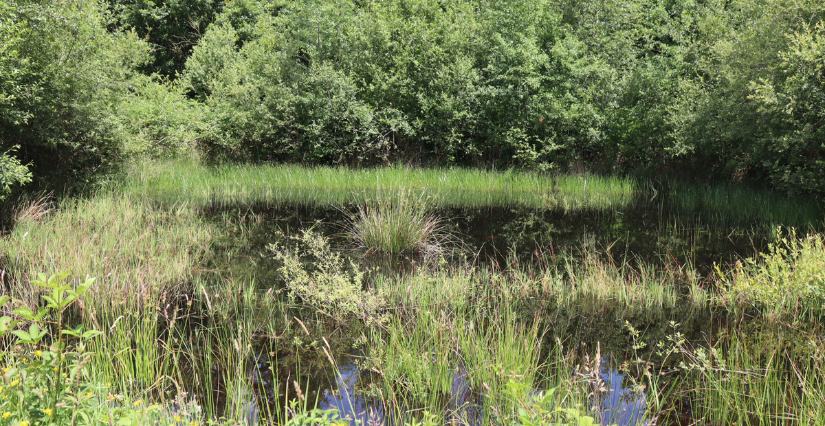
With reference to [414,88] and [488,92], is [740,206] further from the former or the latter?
[414,88]

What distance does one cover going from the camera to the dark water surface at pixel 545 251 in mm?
3309

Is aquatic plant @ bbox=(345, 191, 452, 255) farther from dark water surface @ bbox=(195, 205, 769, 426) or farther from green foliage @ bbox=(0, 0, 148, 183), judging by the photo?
green foliage @ bbox=(0, 0, 148, 183)

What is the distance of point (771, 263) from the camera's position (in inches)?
179

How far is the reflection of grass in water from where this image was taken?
34.1 feet

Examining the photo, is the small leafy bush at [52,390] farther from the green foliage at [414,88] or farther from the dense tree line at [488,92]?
the green foliage at [414,88]

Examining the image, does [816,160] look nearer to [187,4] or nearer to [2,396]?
[2,396]

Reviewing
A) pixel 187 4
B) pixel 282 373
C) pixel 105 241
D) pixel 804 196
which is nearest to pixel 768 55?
pixel 804 196

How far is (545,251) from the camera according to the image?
6809 mm

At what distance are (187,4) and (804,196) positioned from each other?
21891 millimetres

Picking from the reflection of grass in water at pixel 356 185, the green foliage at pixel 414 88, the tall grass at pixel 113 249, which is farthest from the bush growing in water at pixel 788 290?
the green foliage at pixel 414 88

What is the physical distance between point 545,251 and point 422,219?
157cm

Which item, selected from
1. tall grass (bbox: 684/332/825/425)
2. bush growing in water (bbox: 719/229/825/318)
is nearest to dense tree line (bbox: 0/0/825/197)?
bush growing in water (bbox: 719/229/825/318)

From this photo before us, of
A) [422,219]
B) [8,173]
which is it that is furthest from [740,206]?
[8,173]

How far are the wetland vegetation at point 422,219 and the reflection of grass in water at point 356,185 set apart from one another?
100 millimetres
